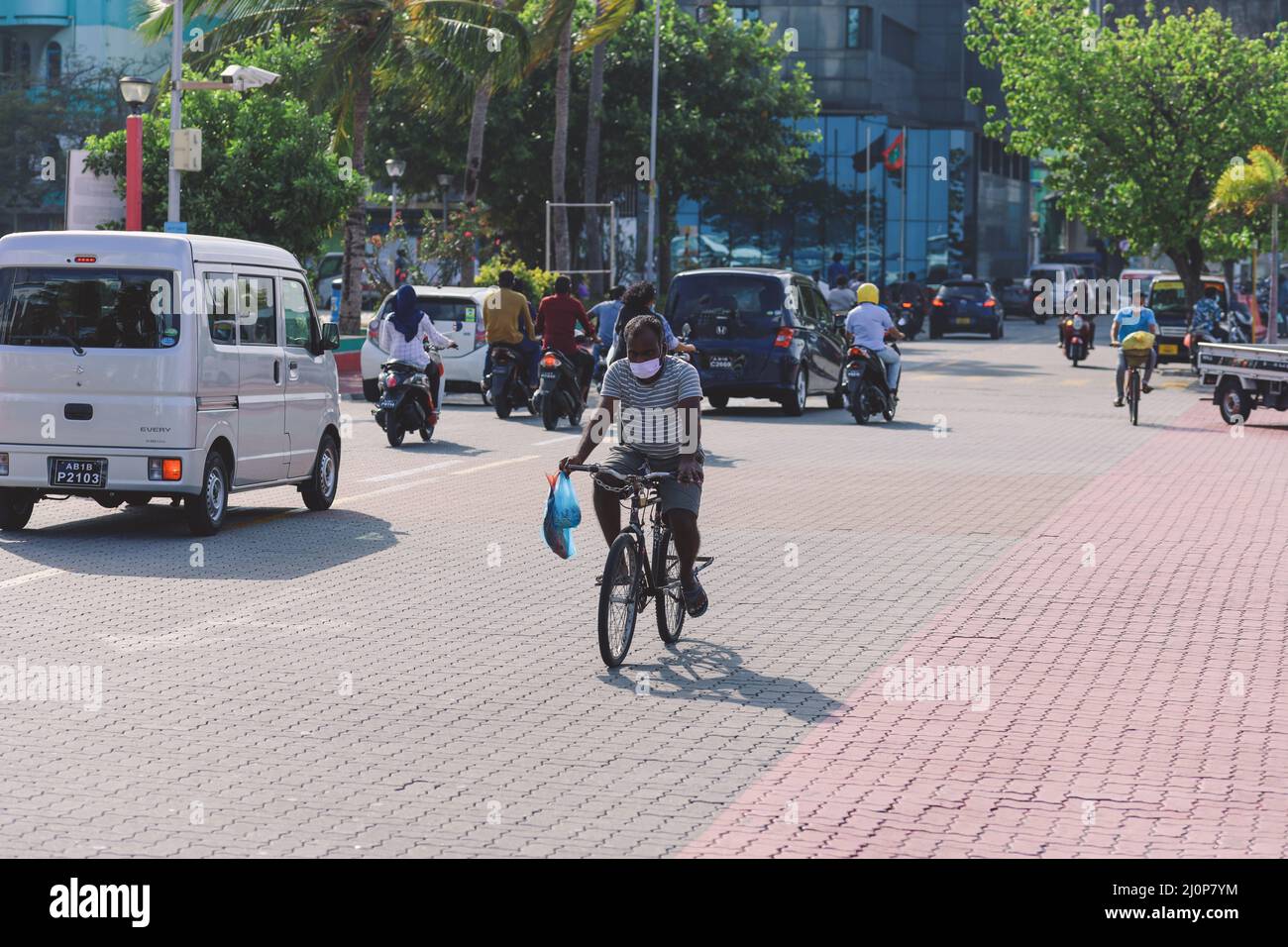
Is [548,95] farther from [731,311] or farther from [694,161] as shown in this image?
[731,311]

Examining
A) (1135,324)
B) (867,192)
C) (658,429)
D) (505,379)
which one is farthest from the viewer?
(867,192)

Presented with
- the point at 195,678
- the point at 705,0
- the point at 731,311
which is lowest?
the point at 195,678

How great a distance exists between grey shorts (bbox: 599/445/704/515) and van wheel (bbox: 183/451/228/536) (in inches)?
188

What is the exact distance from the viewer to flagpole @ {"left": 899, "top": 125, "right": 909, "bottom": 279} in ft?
266

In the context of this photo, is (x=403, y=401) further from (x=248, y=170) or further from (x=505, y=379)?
(x=248, y=170)

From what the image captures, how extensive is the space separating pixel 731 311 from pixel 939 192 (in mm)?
60590

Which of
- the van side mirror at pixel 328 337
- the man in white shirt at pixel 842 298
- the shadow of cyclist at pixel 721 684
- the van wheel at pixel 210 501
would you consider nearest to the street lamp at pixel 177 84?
the man in white shirt at pixel 842 298

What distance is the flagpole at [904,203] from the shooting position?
81.0m

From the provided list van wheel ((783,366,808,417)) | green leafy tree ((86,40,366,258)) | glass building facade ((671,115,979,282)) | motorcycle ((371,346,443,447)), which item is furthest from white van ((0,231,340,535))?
glass building facade ((671,115,979,282))

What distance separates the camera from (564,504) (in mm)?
9484

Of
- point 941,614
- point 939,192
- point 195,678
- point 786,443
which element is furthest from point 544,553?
point 939,192

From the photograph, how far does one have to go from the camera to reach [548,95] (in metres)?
51.8

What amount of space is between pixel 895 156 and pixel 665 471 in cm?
7324

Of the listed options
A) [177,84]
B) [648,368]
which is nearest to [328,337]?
[648,368]
